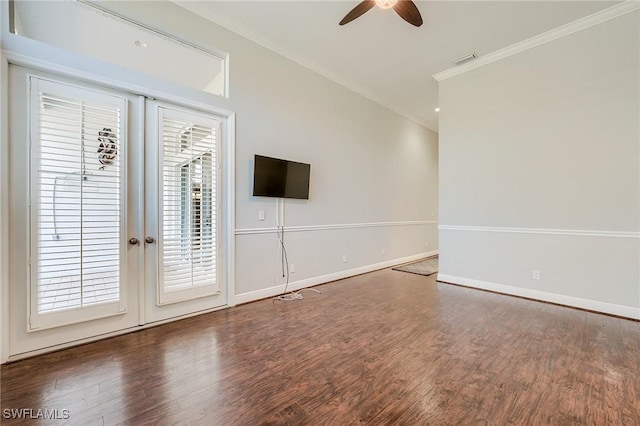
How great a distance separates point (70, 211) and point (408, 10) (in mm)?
3634

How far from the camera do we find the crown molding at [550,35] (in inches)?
120

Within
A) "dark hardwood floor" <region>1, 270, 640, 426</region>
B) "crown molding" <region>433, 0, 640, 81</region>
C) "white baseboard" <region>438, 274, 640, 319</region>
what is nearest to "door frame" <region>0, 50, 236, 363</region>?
"dark hardwood floor" <region>1, 270, 640, 426</region>

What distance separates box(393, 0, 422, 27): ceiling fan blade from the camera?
256cm

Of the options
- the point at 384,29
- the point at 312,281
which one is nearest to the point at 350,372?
the point at 312,281

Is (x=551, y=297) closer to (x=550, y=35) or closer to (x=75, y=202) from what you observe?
(x=550, y=35)

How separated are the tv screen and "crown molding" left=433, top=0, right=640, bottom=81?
2925 millimetres

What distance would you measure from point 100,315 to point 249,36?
11.7ft

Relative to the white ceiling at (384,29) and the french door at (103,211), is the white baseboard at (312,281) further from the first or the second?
→ the white ceiling at (384,29)

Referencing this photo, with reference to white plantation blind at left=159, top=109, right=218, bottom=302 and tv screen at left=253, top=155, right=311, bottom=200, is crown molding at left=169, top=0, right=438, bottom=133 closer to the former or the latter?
white plantation blind at left=159, top=109, right=218, bottom=302

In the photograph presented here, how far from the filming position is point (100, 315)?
250 centimetres

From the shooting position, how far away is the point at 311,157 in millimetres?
4258

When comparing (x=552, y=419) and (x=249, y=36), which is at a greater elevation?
(x=249, y=36)

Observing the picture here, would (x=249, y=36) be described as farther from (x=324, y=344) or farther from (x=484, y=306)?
(x=484, y=306)

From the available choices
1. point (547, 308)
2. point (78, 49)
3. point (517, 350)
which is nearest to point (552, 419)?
point (517, 350)
